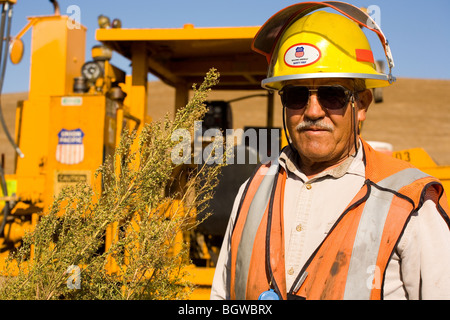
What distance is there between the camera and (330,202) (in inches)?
72.3

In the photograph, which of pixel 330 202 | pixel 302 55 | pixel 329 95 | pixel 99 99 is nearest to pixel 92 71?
pixel 99 99

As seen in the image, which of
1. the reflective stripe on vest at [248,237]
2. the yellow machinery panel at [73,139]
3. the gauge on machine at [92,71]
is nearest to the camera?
the reflective stripe on vest at [248,237]

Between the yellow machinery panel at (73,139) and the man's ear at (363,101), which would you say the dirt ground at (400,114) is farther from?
the man's ear at (363,101)

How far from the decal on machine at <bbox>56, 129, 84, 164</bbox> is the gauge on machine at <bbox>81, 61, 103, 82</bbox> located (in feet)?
3.34

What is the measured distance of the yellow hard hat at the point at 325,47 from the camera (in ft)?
6.31

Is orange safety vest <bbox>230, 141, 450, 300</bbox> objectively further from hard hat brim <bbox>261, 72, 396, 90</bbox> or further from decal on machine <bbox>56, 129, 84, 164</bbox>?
decal on machine <bbox>56, 129, 84, 164</bbox>

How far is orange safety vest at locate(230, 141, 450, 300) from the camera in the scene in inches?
63.4

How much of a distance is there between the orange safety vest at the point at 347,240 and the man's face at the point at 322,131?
10cm

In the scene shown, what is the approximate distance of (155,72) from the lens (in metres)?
5.20

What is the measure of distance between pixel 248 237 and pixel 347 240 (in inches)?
15.1

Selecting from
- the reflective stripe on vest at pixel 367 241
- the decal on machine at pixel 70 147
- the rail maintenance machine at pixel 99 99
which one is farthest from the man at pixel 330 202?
the decal on machine at pixel 70 147

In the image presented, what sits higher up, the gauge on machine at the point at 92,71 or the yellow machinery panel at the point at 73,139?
the gauge on machine at the point at 92,71

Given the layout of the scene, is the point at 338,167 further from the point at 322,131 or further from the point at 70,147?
the point at 70,147
